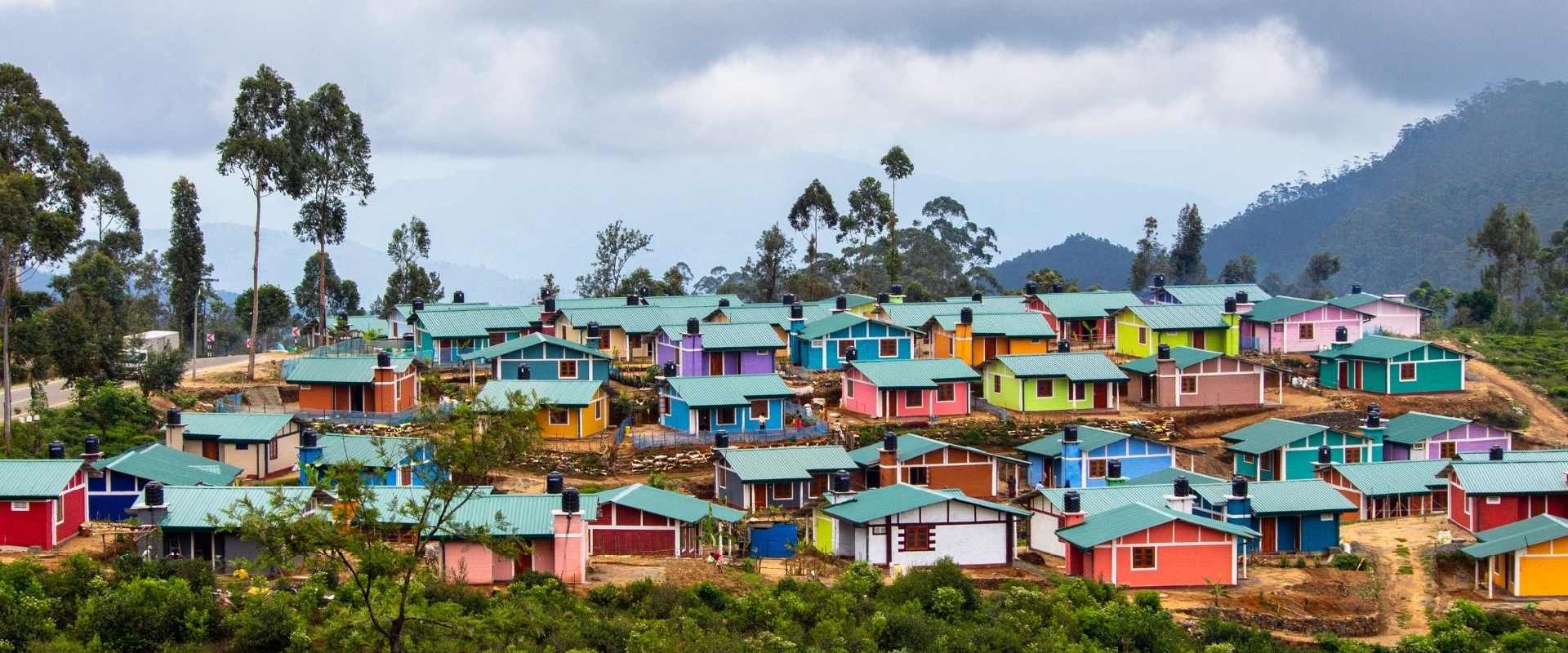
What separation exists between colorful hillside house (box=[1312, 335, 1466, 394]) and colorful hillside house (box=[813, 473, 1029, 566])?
26.8 m

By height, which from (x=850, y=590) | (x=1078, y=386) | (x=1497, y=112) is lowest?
(x=850, y=590)

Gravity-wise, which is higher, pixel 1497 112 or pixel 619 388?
pixel 1497 112

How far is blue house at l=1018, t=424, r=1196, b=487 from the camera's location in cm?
5066

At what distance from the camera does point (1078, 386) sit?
60438 mm

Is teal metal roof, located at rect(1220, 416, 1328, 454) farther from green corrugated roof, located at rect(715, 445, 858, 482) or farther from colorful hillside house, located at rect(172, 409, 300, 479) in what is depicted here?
colorful hillside house, located at rect(172, 409, 300, 479)

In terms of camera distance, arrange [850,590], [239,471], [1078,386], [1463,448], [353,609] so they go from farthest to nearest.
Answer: [1078,386] → [1463,448] → [239,471] → [850,590] → [353,609]

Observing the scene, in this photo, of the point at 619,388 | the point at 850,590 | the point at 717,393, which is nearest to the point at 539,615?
the point at 850,590

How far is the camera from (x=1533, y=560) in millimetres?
39781

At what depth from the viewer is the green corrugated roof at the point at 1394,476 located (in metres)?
47.8

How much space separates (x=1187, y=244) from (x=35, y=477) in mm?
75607

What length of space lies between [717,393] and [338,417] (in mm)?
12764

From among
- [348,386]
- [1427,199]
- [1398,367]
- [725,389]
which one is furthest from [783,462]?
[1427,199]

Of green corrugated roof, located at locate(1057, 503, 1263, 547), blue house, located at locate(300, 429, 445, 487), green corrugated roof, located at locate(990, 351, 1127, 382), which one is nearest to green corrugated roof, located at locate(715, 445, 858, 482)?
green corrugated roof, located at locate(1057, 503, 1263, 547)

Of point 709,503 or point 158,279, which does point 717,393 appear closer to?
point 709,503
